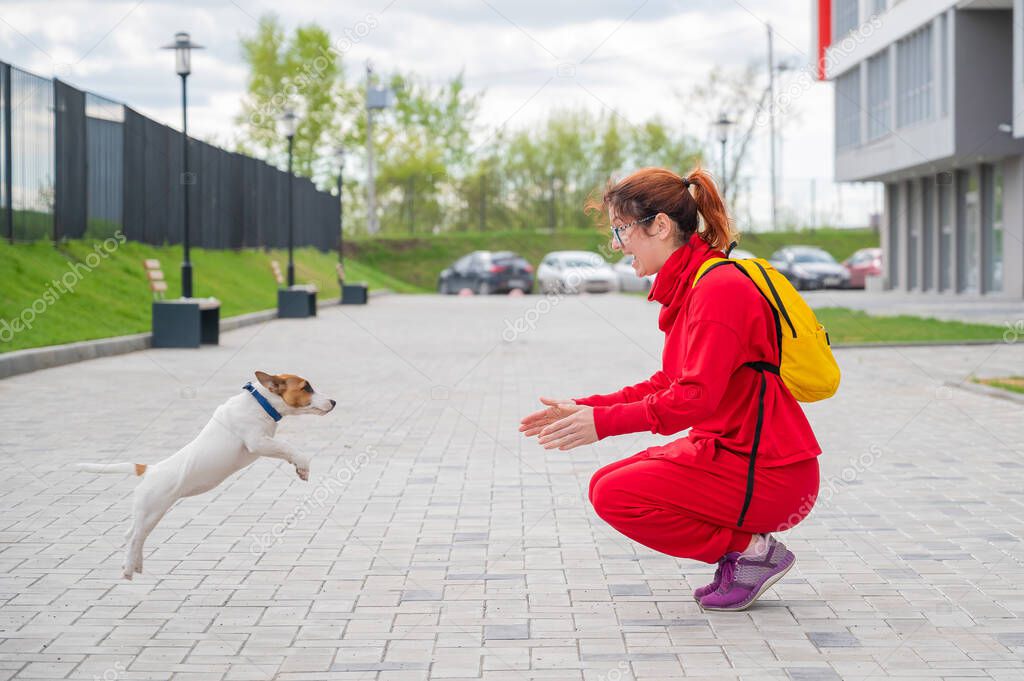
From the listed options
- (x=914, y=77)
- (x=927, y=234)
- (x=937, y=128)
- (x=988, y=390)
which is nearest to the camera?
(x=988, y=390)

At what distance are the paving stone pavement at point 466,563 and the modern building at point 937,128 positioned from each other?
22.3 metres

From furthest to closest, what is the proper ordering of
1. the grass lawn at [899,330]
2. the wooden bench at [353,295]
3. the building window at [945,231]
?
the building window at [945,231]
the wooden bench at [353,295]
the grass lawn at [899,330]

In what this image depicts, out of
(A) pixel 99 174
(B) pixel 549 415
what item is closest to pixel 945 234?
(A) pixel 99 174

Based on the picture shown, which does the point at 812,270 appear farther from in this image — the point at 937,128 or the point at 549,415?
the point at 549,415

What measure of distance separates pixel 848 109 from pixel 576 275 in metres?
10.8

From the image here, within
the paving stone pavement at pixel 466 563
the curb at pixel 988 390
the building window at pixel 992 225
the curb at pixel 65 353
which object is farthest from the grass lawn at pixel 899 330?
the building window at pixel 992 225

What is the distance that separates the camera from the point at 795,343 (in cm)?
409

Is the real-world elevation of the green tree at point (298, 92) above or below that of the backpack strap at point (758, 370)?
above

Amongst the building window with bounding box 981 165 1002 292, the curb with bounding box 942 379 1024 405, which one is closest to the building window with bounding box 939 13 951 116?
the building window with bounding box 981 165 1002 292

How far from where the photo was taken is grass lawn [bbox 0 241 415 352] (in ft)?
53.1

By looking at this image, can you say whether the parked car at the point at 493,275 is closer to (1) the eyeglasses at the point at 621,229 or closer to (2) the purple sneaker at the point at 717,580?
(2) the purple sneaker at the point at 717,580

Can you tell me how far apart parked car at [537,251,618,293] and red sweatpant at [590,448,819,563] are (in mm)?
38587

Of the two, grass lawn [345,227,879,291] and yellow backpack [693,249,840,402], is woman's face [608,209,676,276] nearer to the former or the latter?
yellow backpack [693,249,840,402]

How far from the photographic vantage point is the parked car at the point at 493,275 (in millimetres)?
44125
